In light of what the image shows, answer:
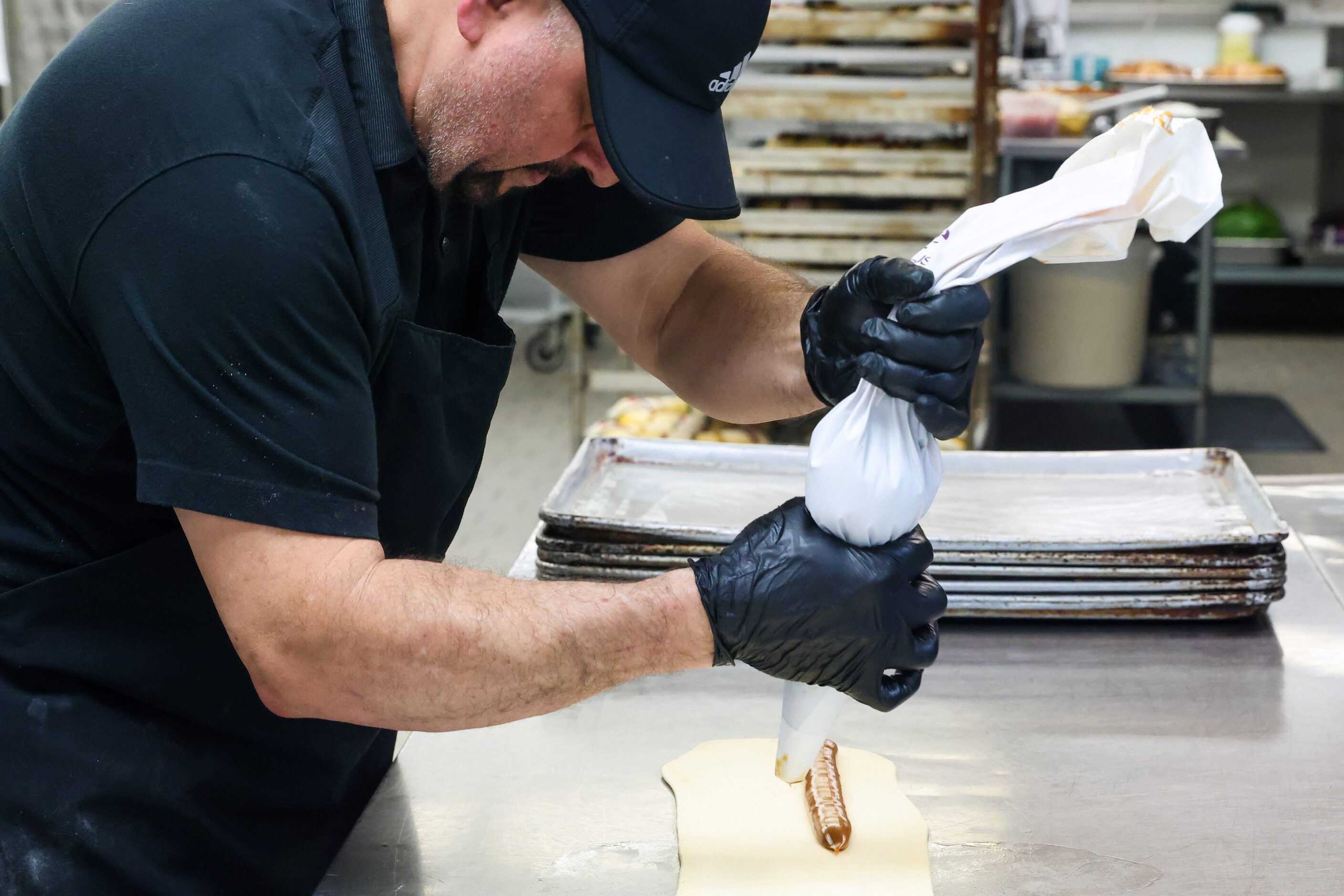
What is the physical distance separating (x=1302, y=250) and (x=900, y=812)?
6649mm

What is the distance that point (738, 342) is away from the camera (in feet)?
5.16

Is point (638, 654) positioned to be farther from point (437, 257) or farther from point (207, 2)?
point (207, 2)

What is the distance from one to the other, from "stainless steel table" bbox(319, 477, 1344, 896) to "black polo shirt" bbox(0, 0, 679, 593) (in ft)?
1.20

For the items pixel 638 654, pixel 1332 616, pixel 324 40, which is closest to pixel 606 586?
pixel 638 654

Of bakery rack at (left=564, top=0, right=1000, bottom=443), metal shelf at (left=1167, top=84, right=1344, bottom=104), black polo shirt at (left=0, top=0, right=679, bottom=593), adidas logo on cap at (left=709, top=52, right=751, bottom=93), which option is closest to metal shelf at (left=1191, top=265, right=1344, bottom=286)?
metal shelf at (left=1167, top=84, right=1344, bottom=104)

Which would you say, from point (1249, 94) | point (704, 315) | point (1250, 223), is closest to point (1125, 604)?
point (704, 315)

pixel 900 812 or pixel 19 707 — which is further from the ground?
pixel 19 707

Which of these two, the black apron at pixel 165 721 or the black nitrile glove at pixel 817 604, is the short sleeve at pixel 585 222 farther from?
the black nitrile glove at pixel 817 604

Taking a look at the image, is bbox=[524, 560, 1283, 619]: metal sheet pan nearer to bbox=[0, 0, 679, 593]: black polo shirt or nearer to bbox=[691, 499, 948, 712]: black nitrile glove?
bbox=[691, 499, 948, 712]: black nitrile glove

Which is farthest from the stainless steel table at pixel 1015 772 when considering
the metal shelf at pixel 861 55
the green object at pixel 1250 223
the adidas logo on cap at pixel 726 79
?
the green object at pixel 1250 223

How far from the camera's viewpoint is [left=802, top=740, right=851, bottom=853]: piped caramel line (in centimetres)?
120

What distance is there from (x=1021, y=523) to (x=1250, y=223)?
6187mm

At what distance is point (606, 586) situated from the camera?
1118 millimetres

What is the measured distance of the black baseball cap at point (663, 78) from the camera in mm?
1035
